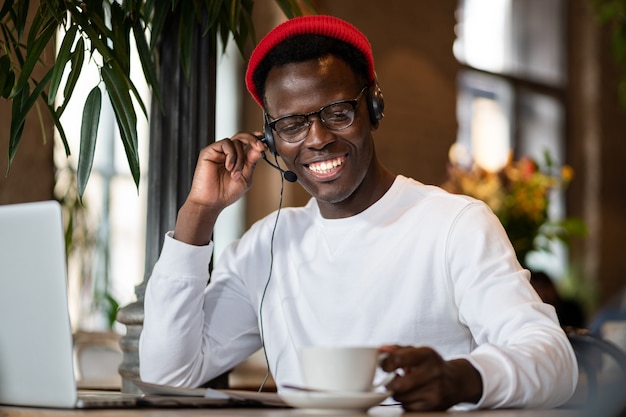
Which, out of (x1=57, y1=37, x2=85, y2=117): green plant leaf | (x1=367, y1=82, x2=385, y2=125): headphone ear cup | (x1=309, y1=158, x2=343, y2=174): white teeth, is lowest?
(x1=309, y1=158, x2=343, y2=174): white teeth

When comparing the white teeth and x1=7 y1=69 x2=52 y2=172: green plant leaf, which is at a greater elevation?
x1=7 y1=69 x2=52 y2=172: green plant leaf

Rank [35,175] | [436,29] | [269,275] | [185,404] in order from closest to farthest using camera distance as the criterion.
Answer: [185,404], [269,275], [35,175], [436,29]

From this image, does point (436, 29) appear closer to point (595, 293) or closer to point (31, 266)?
point (595, 293)

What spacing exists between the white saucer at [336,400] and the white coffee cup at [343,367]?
0.7 inches

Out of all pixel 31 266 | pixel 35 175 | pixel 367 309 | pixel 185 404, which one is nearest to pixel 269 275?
pixel 367 309

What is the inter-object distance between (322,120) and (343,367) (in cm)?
82

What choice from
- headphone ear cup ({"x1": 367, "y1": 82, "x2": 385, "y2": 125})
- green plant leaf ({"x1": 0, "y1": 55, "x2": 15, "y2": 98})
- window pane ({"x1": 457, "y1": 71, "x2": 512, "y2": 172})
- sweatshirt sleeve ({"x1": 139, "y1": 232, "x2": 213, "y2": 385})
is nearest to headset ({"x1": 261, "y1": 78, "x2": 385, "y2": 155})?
headphone ear cup ({"x1": 367, "y1": 82, "x2": 385, "y2": 125})

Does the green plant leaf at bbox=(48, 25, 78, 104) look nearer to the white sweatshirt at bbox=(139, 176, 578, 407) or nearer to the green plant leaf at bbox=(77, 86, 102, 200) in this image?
the green plant leaf at bbox=(77, 86, 102, 200)

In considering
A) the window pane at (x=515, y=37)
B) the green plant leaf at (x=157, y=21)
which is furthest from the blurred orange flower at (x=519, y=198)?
the window pane at (x=515, y=37)

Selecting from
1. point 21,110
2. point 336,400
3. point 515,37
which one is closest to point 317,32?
point 21,110

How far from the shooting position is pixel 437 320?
1.76 meters

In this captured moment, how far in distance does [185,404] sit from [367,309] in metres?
0.64

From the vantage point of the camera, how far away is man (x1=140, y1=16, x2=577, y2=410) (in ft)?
5.76

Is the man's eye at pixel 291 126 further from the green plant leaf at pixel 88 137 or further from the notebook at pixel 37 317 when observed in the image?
the notebook at pixel 37 317
